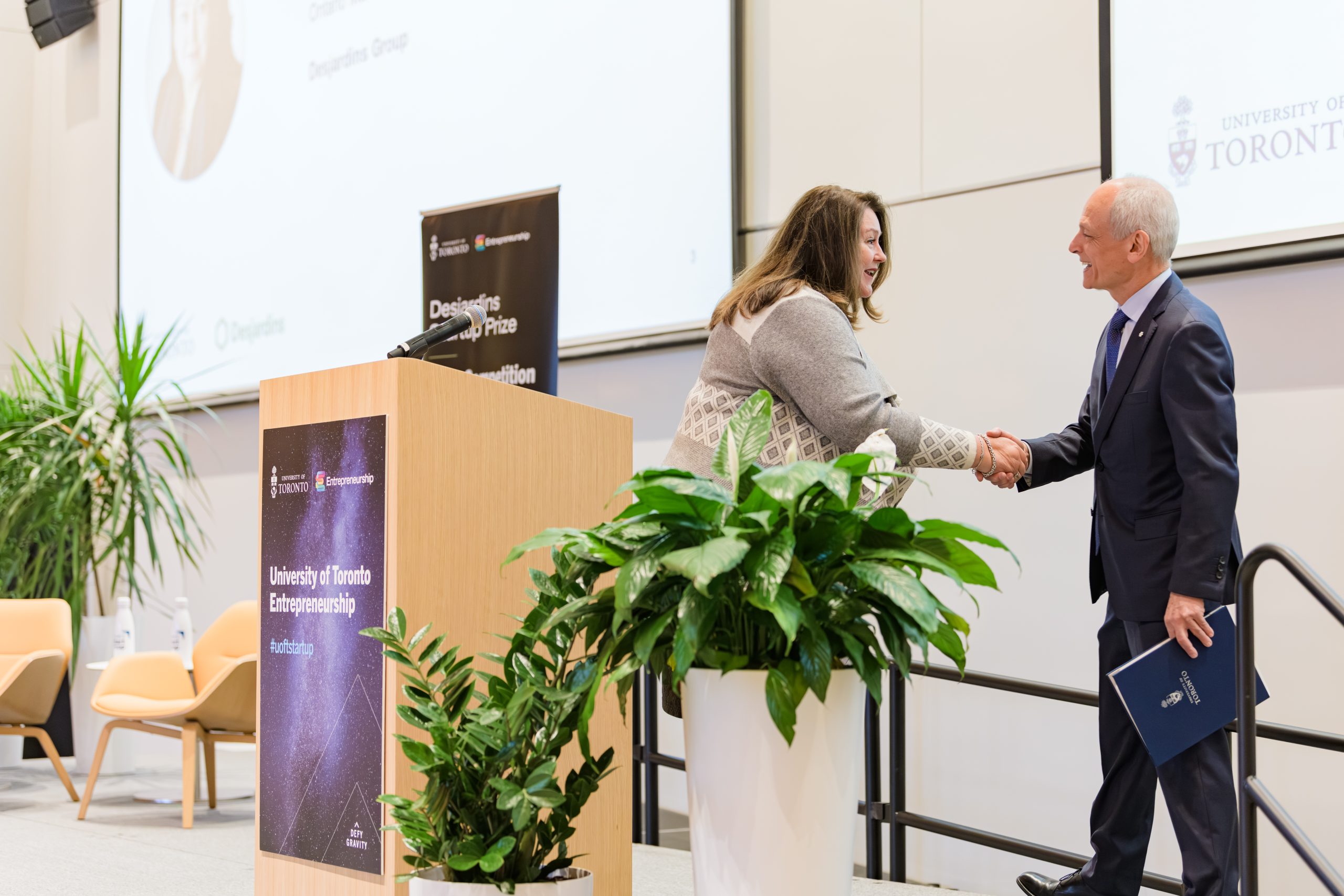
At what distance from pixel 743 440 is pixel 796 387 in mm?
752

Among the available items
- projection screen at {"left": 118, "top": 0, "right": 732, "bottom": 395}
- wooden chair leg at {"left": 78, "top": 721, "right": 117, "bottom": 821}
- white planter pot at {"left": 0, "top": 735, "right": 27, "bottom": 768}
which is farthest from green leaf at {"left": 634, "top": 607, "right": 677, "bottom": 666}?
white planter pot at {"left": 0, "top": 735, "right": 27, "bottom": 768}

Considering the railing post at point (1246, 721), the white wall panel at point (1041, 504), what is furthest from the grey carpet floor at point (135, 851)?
the railing post at point (1246, 721)

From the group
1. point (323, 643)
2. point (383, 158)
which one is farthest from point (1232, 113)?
point (383, 158)

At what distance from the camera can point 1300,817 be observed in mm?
3467

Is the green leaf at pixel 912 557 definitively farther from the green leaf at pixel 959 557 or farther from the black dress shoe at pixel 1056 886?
the black dress shoe at pixel 1056 886

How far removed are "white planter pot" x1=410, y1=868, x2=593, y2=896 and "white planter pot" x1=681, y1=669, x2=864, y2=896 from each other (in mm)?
193

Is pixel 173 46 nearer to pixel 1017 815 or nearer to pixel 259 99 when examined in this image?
pixel 259 99

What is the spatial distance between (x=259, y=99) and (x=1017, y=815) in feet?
17.4

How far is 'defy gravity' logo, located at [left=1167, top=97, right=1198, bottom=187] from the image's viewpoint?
369cm

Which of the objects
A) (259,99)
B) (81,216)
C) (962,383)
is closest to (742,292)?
(962,383)

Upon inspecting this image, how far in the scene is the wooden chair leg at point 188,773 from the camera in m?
4.23

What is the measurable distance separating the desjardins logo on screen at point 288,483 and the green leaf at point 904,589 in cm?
108

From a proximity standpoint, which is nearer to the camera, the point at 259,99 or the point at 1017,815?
the point at 1017,815

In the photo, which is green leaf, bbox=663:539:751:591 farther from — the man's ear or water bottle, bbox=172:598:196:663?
water bottle, bbox=172:598:196:663
